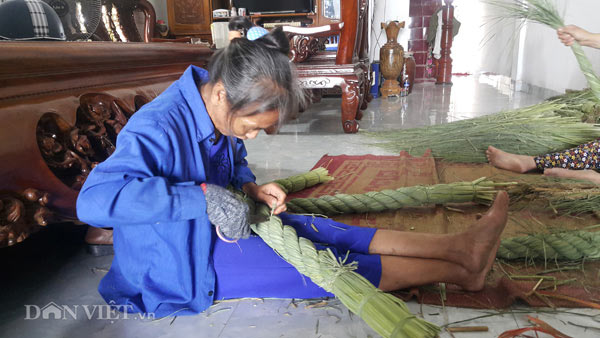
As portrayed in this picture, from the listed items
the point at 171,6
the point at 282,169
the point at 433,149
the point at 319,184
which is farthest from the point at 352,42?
the point at 171,6

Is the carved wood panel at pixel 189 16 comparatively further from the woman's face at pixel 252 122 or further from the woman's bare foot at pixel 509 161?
the woman's face at pixel 252 122

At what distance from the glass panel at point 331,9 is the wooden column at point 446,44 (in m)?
2.03

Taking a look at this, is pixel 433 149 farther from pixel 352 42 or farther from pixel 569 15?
pixel 569 15

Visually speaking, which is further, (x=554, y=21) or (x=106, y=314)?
(x=554, y=21)

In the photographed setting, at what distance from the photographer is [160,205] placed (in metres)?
0.86

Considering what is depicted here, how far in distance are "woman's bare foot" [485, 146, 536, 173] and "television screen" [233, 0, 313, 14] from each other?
4.74m

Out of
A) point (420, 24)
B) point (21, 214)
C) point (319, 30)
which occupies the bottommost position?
point (21, 214)

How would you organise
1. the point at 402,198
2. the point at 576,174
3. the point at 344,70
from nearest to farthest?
the point at 402,198 → the point at 576,174 → the point at 344,70

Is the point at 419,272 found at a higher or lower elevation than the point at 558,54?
lower

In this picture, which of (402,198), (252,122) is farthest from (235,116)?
(402,198)

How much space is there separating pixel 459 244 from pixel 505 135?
1666mm

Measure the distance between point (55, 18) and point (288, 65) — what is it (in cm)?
87

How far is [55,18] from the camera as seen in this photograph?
4.25 ft

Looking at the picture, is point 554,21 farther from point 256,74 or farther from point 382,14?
point 382,14
